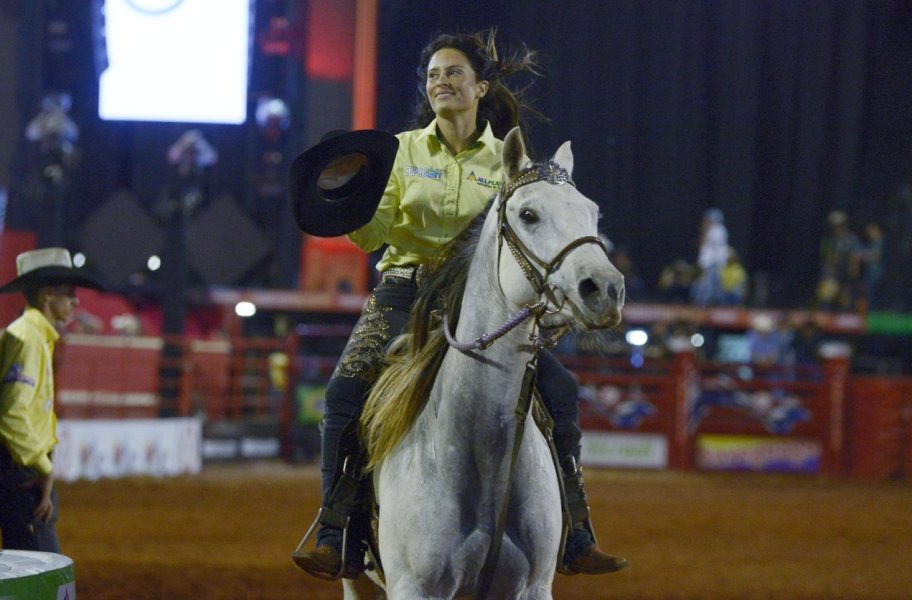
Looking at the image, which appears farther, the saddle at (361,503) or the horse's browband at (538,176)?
the saddle at (361,503)

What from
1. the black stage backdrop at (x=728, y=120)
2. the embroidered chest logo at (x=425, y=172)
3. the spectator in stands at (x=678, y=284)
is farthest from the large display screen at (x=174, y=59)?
the embroidered chest logo at (x=425, y=172)

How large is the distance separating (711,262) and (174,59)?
844 cm

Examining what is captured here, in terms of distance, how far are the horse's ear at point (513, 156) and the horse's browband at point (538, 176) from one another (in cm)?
3

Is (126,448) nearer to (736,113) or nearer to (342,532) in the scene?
(342,532)

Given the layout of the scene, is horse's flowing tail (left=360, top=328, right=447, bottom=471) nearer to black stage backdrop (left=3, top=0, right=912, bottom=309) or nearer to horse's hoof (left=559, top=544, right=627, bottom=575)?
horse's hoof (left=559, top=544, right=627, bottom=575)

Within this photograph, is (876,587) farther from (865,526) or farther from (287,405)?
(287,405)

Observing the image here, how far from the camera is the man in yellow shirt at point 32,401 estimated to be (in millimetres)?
4316

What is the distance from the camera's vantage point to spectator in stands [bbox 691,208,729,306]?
17578 millimetres

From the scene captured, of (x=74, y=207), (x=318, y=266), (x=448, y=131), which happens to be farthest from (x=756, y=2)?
(x=448, y=131)

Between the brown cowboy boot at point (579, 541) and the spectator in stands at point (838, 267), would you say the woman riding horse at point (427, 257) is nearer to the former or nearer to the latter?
the brown cowboy boot at point (579, 541)

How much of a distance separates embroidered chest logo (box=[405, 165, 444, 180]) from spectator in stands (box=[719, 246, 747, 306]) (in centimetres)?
1489

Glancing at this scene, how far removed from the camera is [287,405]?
14883 mm

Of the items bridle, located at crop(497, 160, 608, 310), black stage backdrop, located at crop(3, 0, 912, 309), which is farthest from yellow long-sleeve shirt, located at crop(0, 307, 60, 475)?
black stage backdrop, located at crop(3, 0, 912, 309)

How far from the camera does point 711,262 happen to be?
17891 mm
